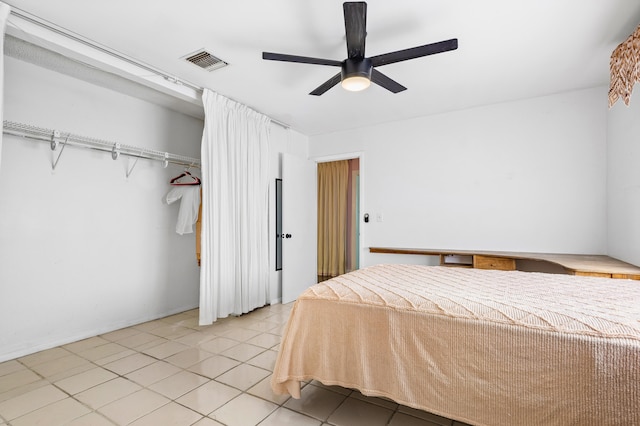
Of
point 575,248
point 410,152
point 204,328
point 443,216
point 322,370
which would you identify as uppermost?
point 410,152

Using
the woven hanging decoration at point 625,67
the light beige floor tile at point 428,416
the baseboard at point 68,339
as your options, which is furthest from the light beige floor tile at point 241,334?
the woven hanging decoration at point 625,67

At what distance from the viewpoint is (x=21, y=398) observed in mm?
1957

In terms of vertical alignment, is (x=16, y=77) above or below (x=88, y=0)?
below

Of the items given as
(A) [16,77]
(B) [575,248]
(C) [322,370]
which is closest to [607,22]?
(B) [575,248]

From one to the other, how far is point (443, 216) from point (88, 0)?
399 centimetres

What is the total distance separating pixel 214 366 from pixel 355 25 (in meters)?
2.61

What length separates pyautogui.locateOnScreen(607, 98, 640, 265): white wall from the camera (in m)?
2.61

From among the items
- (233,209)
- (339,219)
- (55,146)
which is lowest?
(339,219)

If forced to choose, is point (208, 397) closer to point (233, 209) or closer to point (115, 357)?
point (115, 357)

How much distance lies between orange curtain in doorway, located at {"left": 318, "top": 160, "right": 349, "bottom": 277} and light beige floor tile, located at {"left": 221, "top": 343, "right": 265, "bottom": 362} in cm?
357

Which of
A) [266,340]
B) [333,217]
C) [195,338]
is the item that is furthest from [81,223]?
[333,217]

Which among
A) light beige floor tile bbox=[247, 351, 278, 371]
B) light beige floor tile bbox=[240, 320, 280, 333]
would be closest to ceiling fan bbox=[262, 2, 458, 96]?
light beige floor tile bbox=[247, 351, 278, 371]

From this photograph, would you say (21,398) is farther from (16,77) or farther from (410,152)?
(410,152)

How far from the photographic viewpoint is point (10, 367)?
2.36m
